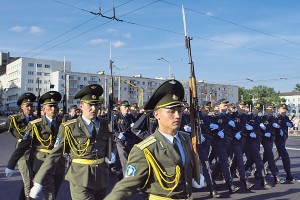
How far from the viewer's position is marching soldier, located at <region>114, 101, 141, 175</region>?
9539mm

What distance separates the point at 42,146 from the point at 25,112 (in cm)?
131

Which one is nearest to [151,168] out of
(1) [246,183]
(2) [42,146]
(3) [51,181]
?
(3) [51,181]

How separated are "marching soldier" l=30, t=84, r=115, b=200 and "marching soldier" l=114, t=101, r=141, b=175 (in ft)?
14.5

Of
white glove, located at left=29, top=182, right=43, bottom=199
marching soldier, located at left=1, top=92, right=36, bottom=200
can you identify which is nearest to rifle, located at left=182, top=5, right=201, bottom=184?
white glove, located at left=29, top=182, right=43, bottom=199

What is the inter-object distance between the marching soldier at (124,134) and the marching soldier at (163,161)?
20.3 feet

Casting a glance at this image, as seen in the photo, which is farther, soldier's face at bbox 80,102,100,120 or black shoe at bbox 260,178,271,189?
black shoe at bbox 260,178,271,189

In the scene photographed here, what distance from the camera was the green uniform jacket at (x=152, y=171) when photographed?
279 cm

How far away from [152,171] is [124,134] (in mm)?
6980

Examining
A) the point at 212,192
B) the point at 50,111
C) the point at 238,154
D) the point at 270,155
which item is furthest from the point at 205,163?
the point at 50,111

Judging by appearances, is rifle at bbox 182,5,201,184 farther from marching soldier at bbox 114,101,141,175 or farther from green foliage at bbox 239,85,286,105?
green foliage at bbox 239,85,286,105

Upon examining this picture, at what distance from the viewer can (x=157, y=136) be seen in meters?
3.04

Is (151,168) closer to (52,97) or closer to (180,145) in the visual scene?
(180,145)

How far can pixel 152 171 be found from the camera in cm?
291

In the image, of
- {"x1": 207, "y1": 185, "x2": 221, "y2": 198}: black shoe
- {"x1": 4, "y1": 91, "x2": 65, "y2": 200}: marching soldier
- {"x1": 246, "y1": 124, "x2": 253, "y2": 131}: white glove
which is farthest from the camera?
{"x1": 246, "y1": 124, "x2": 253, "y2": 131}: white glove
